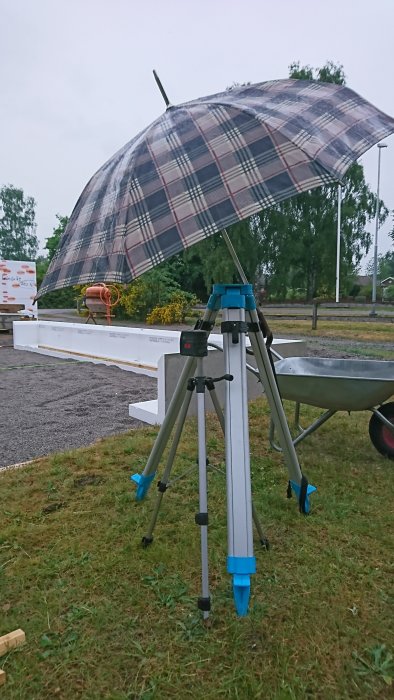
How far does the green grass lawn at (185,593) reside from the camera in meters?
1.54

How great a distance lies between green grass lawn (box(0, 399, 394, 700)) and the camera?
1.54 m

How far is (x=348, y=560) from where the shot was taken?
2182mm

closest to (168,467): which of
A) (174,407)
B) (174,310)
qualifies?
(174,407)

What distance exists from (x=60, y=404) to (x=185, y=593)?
3916 mm

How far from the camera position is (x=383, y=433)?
3.51 m

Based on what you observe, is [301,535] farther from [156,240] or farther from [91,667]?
[156,240]

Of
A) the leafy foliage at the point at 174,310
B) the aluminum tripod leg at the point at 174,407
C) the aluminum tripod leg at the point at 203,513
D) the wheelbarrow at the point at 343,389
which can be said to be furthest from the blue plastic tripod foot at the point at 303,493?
the leafy foliage at the point at 174,310

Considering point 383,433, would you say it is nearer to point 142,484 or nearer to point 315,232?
point 142,484

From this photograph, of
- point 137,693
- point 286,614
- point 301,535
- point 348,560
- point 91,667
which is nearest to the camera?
point 137,693

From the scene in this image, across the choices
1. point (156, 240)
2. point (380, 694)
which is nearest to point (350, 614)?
point (380, 694)

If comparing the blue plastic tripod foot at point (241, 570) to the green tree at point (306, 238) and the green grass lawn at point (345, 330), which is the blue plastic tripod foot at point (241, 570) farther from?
the green tree at point (306, 238)

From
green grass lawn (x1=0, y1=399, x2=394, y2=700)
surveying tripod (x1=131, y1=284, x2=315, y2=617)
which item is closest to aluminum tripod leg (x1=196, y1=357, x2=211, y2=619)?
surveying tripod (x1=131, y1=284, x2=315, y2=617)

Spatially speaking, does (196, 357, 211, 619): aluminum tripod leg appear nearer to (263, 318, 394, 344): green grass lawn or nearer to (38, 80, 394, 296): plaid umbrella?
(38, 80, 394, 296): plaid umbrella

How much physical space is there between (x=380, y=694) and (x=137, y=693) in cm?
78
